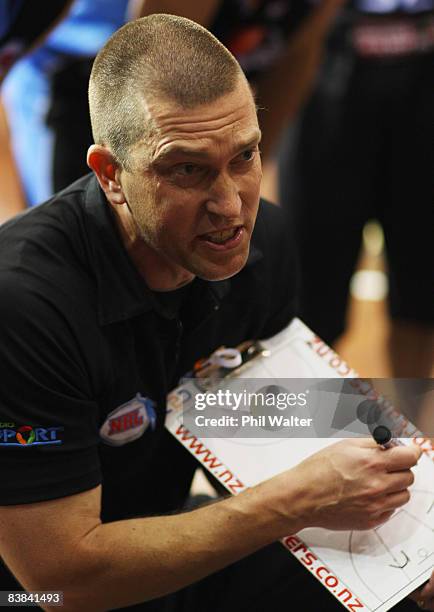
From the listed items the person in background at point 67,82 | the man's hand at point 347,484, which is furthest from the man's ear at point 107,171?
the person in background at point 67,82

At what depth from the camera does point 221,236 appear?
102 cm

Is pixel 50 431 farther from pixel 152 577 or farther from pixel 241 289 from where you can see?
pixel 241 289

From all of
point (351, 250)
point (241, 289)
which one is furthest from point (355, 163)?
point (241, 289)

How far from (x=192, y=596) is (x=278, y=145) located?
3.74ft

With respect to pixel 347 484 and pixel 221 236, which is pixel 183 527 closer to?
pixel 347 484

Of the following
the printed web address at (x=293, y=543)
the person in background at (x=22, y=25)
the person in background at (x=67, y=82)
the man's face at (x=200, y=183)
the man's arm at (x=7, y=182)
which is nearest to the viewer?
the man's face at (x=200, y=183)

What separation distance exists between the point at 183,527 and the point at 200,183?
370mm

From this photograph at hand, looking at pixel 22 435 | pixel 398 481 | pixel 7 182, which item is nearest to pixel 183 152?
pixel 22 435

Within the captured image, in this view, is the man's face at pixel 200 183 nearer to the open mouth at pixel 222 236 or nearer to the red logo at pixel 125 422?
the open mouth at pixel 222 236

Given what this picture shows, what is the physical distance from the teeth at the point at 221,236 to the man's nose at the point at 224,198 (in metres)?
0.03

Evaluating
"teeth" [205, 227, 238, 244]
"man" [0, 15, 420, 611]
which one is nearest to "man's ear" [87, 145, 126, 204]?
"man" [0, 15, 420, 611]

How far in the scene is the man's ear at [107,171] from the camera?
1024 millimetres

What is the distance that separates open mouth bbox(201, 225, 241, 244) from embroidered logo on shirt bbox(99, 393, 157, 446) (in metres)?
0.22

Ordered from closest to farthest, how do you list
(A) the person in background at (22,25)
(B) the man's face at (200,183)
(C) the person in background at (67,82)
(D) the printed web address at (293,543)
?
1. (B) the man's face at (200,183)
2. (D) the printed web address at (293,543)
3. (A) the person in background at (22,25)
4. (C) the person in background at (67,82)
